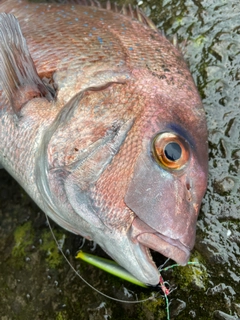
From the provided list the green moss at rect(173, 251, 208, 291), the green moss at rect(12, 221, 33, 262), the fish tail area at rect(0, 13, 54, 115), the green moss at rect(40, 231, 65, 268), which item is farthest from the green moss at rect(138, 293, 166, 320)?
the fish tail area at rect(0, 13, 54, 115)

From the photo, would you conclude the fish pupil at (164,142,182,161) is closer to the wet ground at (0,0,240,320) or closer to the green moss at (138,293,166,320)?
the wet ground at (0,0,240,320)

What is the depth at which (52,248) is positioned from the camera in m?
2.57

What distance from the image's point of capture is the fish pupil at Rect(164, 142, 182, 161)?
A: 1704mm

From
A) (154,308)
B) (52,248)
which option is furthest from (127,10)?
(154,308)

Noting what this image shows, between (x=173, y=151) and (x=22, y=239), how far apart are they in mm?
1448

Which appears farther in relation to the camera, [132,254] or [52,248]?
[52,248]

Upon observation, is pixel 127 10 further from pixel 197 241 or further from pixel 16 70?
pixel 197 241

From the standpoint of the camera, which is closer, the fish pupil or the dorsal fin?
the fish pupil

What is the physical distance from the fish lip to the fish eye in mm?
289

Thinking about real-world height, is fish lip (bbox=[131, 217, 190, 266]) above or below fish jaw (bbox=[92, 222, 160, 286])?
above

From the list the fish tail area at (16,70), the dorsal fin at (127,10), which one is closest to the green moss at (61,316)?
the fish tail area at (16,70)

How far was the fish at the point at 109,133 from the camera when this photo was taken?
5.53 feet

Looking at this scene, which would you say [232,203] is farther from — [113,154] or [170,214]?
[113,154]

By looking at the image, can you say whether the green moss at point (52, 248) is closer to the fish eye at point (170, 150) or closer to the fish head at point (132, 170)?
the fish head at point (132, 170)
